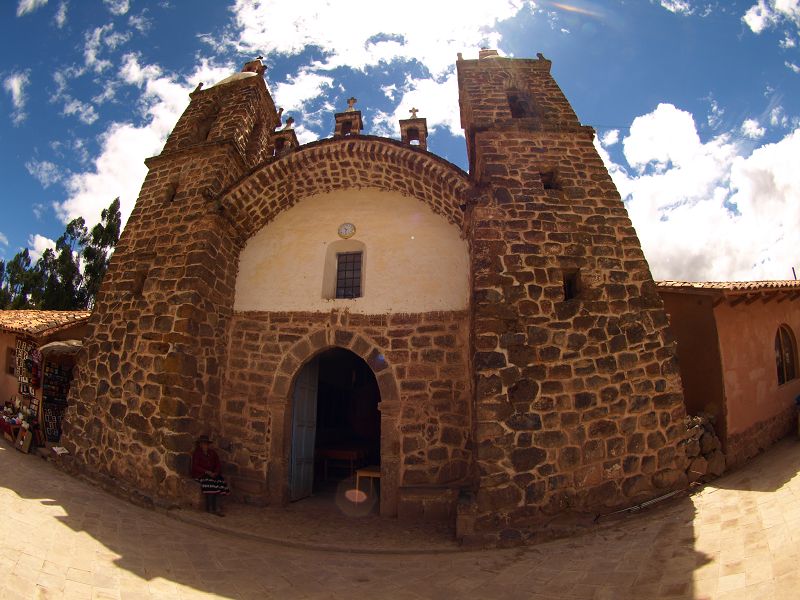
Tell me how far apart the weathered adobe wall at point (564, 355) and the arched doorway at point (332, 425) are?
10.2 feet

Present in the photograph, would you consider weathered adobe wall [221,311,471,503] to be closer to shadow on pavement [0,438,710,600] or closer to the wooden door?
the wooden door

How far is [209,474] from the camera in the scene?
648 cm

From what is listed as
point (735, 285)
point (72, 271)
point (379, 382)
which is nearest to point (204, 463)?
point (379, 382)

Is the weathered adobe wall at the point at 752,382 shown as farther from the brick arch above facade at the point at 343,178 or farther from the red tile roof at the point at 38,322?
the red tile roof at the point at 38,322

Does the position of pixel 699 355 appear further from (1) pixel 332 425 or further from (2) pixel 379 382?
(1) pixel 332 425

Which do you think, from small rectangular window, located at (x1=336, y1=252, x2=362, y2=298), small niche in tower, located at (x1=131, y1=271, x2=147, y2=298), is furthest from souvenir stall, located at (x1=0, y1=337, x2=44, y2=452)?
small rectangular window, located at (x1=336, y1=252, x2=362, y2=298)

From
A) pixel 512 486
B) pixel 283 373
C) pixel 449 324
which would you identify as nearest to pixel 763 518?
pixel 512 486

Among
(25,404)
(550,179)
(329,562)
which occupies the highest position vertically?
(550,179)

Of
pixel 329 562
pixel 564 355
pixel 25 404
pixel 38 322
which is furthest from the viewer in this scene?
pixel 38 322

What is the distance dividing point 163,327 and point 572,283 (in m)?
6.93

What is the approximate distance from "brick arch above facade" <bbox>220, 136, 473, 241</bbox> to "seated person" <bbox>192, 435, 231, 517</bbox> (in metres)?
4.34

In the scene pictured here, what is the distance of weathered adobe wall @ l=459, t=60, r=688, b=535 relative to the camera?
534 centimetres

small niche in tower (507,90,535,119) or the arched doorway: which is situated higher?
small niche in tower (507,90,535,119)

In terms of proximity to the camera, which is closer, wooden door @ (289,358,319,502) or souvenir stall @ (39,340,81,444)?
wooden door @ (289,358,319,502)
